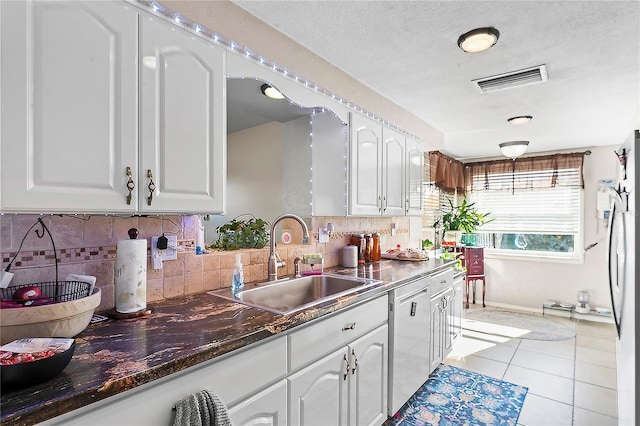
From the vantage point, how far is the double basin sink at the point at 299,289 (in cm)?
184

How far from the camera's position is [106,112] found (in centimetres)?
111

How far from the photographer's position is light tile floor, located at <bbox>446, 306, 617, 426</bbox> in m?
2.34

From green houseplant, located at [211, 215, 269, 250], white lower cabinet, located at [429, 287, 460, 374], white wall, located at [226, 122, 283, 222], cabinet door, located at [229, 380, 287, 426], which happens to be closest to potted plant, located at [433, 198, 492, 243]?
white lower cabinet, located at [429, 287, 460, 374]

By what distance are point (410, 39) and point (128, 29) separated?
145 centimetres

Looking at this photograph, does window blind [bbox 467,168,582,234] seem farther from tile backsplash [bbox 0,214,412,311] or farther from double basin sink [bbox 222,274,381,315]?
tile backsplash [bbox 0,214,412,311]

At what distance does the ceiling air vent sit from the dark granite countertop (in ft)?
6.25

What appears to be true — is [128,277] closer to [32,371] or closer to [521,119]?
[32,371]

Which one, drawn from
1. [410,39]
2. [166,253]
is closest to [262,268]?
[166,253]

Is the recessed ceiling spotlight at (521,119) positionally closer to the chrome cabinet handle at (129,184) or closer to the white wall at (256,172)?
the white wall at (256,172)

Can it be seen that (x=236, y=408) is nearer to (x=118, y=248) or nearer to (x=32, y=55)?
(x=118, y=248)

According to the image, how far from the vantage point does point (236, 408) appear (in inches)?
44.9

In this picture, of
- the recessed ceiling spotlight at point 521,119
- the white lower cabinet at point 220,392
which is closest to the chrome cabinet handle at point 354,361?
the white lower cabinet at point 220,392

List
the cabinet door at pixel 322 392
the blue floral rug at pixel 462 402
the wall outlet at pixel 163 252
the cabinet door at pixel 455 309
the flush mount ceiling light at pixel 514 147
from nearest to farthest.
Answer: the cabinet door at pixel 322 392 < the wall outlet at pixel 163 252 < the blue floral rug at pixel 462 402 < the cabinet door at pixel 455 309 < the flush mount ceiling light at pixel 514 147

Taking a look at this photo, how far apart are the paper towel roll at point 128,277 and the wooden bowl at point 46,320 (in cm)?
22
